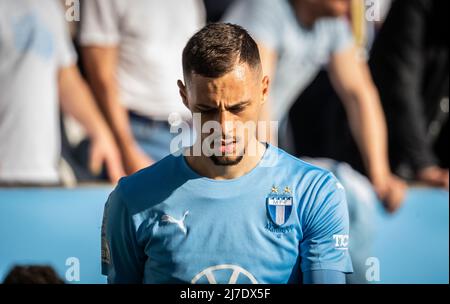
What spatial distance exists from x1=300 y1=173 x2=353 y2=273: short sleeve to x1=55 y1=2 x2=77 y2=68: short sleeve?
8.20ft

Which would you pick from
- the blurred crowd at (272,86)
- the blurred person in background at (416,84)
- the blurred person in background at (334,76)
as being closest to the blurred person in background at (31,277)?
the blurred crowd at (272,86)

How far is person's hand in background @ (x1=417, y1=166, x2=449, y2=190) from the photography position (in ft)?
15.3

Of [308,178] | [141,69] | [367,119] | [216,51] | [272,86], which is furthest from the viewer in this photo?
[367,119]

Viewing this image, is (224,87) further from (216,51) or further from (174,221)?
(174,221)

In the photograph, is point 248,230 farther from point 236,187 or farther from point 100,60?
point 100,60

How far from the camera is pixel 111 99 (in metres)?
4.38

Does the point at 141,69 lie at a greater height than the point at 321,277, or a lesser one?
greater

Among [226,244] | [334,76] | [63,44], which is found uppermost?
[63,44]

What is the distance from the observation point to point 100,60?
4355mm

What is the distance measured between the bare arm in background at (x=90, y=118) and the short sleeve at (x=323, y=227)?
7.85 ft

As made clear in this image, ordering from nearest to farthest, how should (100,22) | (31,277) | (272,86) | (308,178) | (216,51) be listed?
(216,51) → (308,178) → (31,277) → (100,22) → (272,86)

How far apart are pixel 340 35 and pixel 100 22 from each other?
1.30 metres

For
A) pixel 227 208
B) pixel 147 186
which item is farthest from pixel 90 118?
pixel 227 208
